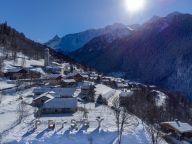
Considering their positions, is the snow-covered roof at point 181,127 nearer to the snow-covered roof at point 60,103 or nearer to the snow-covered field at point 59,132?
the snow-covered field at point 59,132

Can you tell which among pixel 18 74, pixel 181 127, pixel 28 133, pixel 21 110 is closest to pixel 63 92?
pixel 21 110

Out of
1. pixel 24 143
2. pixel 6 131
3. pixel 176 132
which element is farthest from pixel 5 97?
pixel 176 132

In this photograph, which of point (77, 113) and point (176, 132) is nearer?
point (176, 132)

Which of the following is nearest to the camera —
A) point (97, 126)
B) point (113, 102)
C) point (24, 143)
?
point (24, 143)

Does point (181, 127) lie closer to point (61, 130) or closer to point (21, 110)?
point (61, 130)

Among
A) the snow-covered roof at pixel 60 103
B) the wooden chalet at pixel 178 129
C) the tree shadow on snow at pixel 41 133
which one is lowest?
the wooden chalet at pixel 178 129

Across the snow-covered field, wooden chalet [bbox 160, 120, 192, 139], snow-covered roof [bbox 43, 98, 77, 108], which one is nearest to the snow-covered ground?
the snow-covered field

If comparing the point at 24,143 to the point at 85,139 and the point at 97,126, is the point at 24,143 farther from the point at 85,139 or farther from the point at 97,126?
the point at 97,126

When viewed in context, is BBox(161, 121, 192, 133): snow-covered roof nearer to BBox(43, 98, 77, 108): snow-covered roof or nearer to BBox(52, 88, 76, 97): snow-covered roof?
BBox(43, 98, 77, 108): snow-covered roof

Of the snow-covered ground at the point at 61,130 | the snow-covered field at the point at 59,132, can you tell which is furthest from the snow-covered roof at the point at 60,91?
the snow-covered field at the point at 59,132

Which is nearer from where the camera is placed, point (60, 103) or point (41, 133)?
point (41, 133)

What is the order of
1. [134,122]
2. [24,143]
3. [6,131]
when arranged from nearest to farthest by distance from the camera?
[24,143], [6,131], [134,122]
